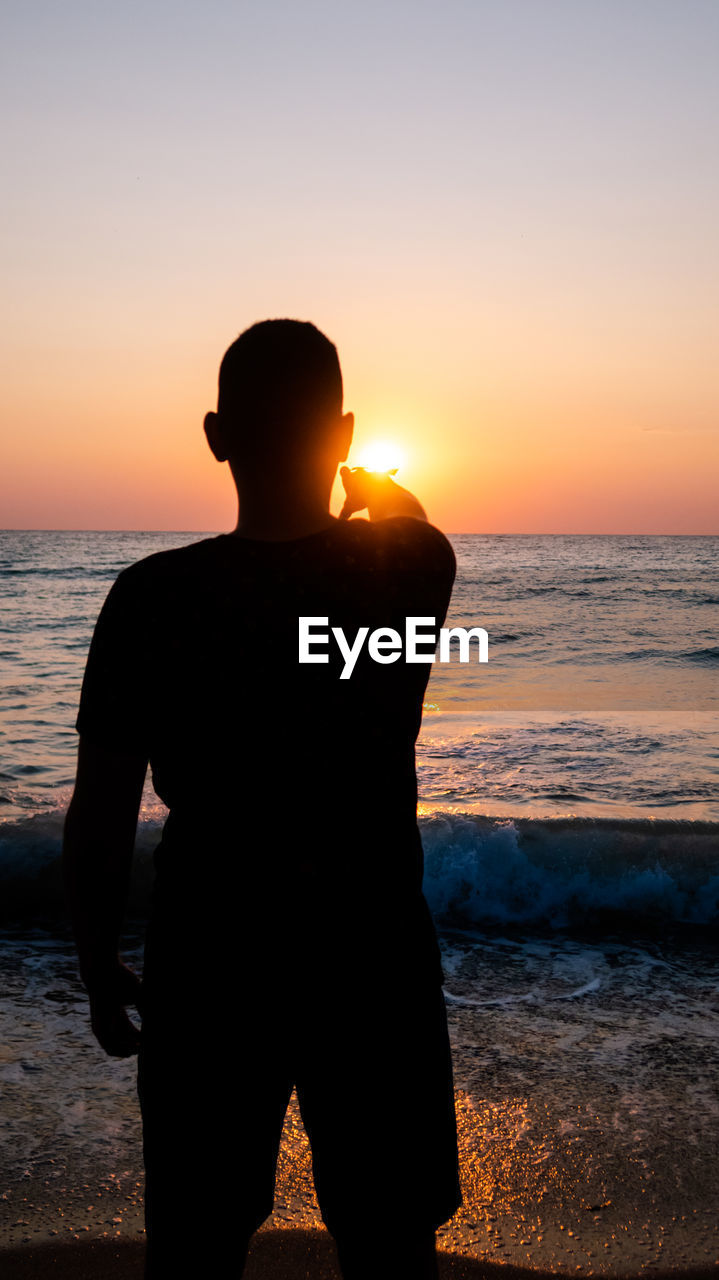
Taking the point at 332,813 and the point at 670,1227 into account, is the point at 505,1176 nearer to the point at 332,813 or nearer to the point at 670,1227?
the point at 670,1227

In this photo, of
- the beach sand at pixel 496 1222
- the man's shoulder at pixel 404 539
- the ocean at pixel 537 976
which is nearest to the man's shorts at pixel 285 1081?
the ocean at pixel 537 976

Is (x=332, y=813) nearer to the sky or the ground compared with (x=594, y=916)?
nearer to the sky

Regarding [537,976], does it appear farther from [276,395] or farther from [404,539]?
[276,395]

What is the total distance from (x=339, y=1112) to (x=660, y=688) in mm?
16670

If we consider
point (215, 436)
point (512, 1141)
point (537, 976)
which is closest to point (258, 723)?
point (215, 436)

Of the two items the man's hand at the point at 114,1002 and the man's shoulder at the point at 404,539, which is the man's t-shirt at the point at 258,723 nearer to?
the man's shoulder at the point at 404,539

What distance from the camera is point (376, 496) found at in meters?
1.70

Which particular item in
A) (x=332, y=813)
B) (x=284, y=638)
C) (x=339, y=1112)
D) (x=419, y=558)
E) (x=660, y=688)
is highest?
(x=419, y=558)

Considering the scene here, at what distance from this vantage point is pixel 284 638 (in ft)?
4.32

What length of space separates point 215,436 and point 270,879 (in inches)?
27.6

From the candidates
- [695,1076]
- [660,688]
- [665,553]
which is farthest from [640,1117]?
[665,553]

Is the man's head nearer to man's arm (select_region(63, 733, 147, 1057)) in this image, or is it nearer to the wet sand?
man's arm (select_region(63, 733, 147, 1057))

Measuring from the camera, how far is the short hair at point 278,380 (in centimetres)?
141

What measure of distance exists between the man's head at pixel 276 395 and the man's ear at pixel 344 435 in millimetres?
39
